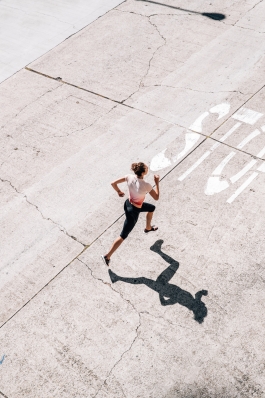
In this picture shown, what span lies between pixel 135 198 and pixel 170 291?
1.40 metres

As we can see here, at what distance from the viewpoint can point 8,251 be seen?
6723mm

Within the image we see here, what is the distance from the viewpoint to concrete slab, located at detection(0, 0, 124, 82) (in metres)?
11.4

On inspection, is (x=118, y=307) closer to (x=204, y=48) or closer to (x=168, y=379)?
(x=168, y=379)

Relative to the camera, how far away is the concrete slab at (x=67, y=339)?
516 cm

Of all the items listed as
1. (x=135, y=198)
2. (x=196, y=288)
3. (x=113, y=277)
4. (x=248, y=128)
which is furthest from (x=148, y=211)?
(x=248, y=128)

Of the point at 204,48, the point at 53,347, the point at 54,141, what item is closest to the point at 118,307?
the point at 53,347

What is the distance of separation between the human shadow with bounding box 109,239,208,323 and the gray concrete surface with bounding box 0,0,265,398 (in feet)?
0.06

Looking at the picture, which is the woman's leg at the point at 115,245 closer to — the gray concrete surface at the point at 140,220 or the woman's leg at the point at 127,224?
the woman's leg at the point at 127,224

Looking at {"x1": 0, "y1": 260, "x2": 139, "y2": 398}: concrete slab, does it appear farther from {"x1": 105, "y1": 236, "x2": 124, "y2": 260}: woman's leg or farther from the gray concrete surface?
{"x1": 105, "y1": 236, "x2": 124, "y2": 260}: woman's leg

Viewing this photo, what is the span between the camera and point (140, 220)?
6910 millimetres

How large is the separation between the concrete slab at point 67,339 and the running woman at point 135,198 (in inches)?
28.1

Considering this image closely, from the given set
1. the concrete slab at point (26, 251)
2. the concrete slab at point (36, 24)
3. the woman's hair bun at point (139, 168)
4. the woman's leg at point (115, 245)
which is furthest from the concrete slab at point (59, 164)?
the concrete slab at point (36, 24)

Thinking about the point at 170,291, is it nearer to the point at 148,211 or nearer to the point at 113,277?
the point at 113,277

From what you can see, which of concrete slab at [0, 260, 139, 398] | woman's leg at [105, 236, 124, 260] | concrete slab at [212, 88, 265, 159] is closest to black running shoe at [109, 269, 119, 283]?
concrete slab at [0, 260, 139, 398]
